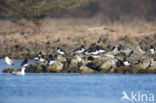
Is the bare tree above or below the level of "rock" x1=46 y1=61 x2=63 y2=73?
above

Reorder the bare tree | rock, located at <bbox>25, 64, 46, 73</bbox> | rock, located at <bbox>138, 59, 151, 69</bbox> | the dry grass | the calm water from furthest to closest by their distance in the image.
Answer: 1. the bare tree
2. the dry grass
3. rock, located at <bbox>25, 64, 46, 73</bbox>
4. rock, located at <bbox>138, 59, 151, 69</bbox>
5. the calm water

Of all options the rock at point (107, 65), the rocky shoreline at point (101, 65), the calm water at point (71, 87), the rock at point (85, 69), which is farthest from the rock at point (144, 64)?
the rock at point (85, 69)

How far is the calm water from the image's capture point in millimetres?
15719

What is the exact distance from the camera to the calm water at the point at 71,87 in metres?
15.7

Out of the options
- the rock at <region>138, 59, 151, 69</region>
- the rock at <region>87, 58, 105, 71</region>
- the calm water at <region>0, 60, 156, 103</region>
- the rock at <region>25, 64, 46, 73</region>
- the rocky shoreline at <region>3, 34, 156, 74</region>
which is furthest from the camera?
the rock at <region>25, 64, 46, 73</region>

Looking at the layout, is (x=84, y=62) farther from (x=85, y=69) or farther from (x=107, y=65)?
(x=107, y=65)

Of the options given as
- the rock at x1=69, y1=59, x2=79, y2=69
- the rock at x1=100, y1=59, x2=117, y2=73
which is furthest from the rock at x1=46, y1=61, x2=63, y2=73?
the rock at x1=100, y1=59, x2=117, y2=73

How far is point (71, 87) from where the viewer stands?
17797 millimetres

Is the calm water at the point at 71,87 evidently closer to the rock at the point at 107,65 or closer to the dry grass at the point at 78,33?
the rock at the point at 107,65

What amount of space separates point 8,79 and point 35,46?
11610 mm

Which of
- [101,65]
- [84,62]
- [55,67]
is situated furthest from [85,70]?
[55,67]

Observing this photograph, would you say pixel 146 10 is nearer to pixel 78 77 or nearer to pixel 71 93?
pixel 78 77

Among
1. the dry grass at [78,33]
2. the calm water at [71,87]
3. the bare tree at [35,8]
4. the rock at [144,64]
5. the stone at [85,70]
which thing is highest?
the bare tree at [35,8]

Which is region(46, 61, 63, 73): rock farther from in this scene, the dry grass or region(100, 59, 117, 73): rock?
the dry grass
